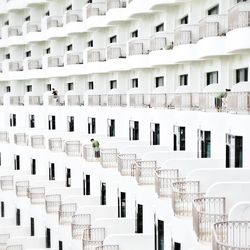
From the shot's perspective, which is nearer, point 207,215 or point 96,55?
point 207,215

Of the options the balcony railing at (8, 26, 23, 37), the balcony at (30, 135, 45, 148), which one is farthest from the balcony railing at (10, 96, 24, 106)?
the balcony at (30, 135, 45, 148)

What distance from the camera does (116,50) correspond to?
46219mm

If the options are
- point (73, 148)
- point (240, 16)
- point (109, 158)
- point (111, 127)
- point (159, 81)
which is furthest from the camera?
point (111, 127)

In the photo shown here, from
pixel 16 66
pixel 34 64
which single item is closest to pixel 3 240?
pixel 34 64

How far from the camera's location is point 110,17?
46.3 meters

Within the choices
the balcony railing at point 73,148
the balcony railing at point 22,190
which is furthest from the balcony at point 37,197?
the balcony railing at point 73,148

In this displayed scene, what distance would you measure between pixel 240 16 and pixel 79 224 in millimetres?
12436

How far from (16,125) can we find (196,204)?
42.0m

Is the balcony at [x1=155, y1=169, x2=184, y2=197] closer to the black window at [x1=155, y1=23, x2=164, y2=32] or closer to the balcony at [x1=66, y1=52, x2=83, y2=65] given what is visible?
the black window at [x1=155, y1=23, x2=164, y2=32]

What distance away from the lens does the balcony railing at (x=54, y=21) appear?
5547cm

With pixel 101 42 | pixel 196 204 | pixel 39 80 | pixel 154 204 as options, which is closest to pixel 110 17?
pixel 101 42

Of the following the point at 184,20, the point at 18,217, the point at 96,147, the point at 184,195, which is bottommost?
the point at 18,217

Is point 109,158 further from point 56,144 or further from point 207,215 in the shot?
point 207,215

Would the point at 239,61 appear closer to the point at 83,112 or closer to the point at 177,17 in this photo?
the point at 177,17
